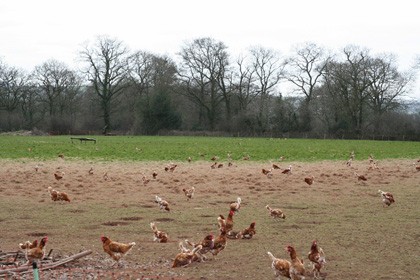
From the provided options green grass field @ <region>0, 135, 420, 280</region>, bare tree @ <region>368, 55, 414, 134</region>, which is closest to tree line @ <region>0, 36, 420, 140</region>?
bare tree @ <region>368, 55, 414, 134</region>

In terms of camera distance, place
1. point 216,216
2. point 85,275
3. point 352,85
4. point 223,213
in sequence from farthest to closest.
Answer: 1. point 352,85
2. point 223,213
3. point 216,216
4. point 85,275

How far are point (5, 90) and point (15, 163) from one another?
224ft

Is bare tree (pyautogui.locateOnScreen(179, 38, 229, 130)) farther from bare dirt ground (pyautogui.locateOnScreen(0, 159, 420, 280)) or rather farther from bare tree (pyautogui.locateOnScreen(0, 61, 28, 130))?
bare dirt ground (pyautogui.locateOnScreen(0, 159, 420, 280))

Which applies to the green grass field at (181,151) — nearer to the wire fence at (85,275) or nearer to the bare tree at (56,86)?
the wire fence at (85,275)

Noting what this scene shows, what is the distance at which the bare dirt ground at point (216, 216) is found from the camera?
7918mm

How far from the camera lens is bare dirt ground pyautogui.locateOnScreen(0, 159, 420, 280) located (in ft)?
26.0

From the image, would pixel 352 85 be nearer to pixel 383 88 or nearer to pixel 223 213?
pixel 383 88

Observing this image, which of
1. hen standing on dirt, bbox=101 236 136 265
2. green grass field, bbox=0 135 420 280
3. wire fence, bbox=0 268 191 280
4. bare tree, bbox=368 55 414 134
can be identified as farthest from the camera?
bare tree, bbox=368 55 414 134

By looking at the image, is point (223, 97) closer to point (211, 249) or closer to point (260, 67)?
point (260, 67)

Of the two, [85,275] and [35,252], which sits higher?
[35,252]

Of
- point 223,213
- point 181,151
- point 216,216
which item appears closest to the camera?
point 216,216

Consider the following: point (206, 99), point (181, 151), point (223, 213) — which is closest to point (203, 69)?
point (206, 99)

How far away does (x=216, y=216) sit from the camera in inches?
480

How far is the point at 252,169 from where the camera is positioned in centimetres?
2225
